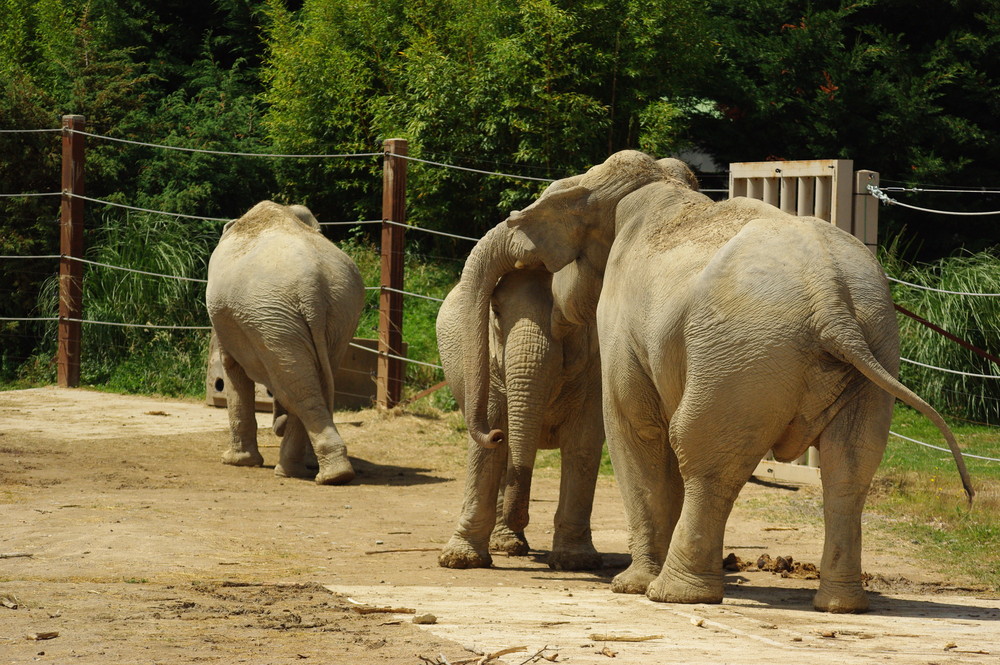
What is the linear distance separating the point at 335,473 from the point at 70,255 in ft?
19.4

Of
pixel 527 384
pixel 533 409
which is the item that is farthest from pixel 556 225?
pixel 533 409

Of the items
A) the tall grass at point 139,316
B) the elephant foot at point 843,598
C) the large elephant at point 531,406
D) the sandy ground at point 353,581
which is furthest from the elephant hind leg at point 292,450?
the elephant foot at point 843,598

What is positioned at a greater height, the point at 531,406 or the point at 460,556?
the point at 531,406

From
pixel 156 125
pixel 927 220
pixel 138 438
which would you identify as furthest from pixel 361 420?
pixel 927 220

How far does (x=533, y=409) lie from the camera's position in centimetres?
657

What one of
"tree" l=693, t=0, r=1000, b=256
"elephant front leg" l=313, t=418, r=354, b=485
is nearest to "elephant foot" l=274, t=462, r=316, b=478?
"elephant front leg" l=313, t=418, r=354, b=485

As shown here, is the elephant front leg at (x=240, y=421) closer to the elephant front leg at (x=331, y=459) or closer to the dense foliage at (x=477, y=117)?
the elephant front leg at (x=331, y=459)

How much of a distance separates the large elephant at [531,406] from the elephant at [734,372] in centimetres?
82

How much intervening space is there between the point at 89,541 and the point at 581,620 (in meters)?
2.89

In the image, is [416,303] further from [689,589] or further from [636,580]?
[689,589]

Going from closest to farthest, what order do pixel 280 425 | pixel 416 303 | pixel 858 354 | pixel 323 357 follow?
pixel 858 354, pixel 323 357, pixel 280 425, pixel 416 303

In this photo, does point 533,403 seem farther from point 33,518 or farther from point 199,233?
point 199,233

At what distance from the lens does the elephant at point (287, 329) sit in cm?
947

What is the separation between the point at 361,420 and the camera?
11922 mm
